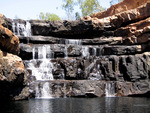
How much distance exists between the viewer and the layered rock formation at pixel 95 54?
57.5 feet

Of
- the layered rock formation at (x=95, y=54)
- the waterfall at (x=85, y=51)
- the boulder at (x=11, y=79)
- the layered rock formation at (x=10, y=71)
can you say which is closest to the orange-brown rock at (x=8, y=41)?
the layered rock formation at (x=10, y=71)

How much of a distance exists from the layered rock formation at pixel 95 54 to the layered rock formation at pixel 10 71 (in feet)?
5.47

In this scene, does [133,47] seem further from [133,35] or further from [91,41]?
[91,41]

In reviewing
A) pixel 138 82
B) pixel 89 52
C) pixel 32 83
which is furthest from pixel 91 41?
pixel 32 83

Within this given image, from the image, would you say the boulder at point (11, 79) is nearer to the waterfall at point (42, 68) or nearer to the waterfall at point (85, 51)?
the waterfall at point (42, 68)

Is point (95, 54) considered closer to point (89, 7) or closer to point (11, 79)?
point (11, 79)

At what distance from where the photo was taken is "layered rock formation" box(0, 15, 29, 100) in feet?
43.5

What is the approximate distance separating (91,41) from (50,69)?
7843 mm

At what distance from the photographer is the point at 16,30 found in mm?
25625

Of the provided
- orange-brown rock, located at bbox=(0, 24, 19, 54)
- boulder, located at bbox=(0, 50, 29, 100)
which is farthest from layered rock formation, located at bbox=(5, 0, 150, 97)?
orange-brown rock, located at bbox=(0, 24, 19, 54)

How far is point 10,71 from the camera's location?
1366 cm

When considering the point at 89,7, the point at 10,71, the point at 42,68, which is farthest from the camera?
the point at 89,7

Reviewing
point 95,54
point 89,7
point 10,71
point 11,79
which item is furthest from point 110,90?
point 89,7

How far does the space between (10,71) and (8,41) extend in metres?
1.94
